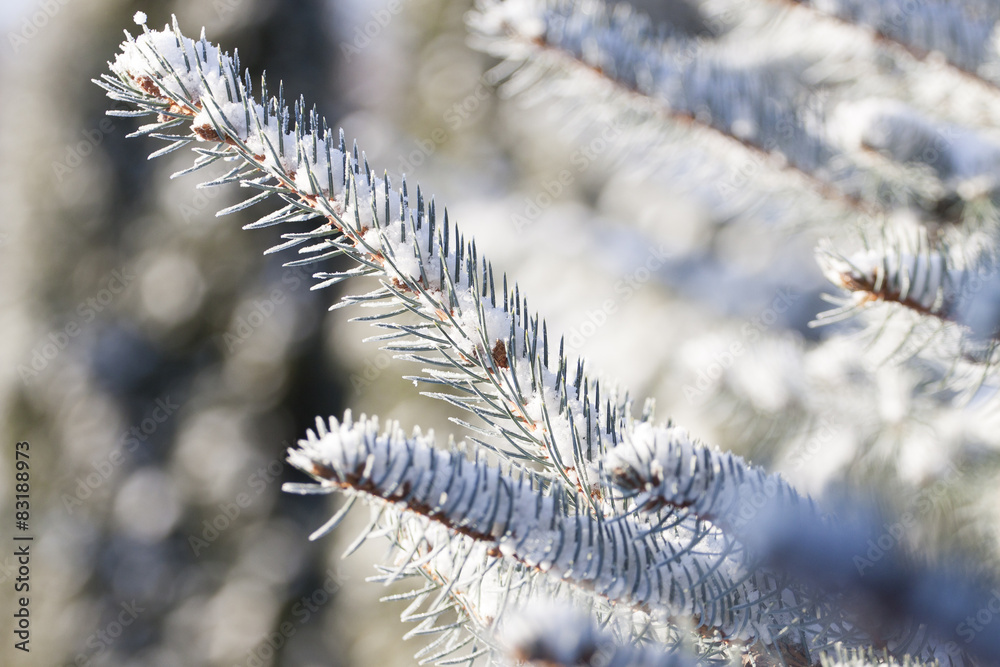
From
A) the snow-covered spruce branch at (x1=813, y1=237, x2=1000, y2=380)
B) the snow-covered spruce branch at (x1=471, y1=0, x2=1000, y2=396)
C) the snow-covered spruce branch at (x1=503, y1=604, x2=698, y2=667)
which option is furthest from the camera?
the snow-covered spruce branch at (x1=471, y1=0, x2=1000, y2=396)

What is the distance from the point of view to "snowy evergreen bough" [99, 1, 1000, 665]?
27cm

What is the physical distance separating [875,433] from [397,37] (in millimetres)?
3284

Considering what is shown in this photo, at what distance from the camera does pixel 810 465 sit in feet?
2.84

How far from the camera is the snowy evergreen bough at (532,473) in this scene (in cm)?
27

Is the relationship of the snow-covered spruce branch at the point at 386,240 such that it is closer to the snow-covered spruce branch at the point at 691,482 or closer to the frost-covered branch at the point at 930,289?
the snow-covered spruce branch at the point at 691,482

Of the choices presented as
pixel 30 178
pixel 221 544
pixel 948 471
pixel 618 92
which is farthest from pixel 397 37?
pixel 948 471

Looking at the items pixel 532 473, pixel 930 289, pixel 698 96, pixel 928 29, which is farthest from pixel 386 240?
pixel 928 29

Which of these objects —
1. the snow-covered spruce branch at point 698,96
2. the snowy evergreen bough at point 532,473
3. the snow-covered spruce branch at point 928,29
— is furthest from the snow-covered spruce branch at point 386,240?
the snow-covered spruce branch at point 928,29

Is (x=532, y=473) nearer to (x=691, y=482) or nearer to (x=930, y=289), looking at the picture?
(x=691, y=482)

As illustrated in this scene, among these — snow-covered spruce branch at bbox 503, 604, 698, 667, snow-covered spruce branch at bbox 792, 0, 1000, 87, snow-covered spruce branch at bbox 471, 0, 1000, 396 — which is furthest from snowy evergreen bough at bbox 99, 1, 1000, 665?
snow-covered spruce branch at bbox 792, 0, 1000, 87

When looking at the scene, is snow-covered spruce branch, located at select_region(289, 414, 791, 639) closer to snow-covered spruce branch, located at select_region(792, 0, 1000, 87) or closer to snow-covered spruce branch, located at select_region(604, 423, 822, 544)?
snow-covered spruce branch, located at select_region(604, 423, 822, 544)

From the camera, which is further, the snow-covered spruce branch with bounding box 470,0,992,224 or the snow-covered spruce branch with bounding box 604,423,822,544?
the snow-covered spruce branch with bounding box 470,0,992,224

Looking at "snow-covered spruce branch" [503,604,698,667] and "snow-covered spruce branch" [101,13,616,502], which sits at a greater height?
"snow-covered spruce branch" [101,13,616,502]

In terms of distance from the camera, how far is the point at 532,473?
0.35 metres
